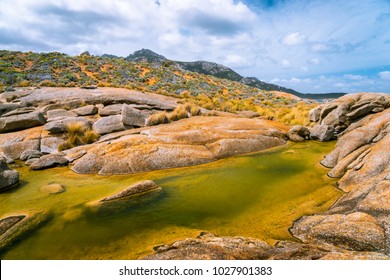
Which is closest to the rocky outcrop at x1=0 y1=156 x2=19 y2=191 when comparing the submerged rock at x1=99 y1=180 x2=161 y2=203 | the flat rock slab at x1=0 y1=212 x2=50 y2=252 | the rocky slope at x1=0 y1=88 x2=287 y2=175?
the rocky slope at x1=0 y1=88 x2=287 y2=175

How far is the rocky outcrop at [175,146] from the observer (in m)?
12.6

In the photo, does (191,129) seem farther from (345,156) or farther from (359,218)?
(359,218)

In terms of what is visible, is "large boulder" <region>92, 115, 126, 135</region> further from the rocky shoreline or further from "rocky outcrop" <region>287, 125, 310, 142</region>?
"rocky outcrop" <region>287, 125, 310, 142</region>

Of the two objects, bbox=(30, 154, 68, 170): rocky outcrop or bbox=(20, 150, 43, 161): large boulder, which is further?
bbox=(20, 150, 43, 161): large boulder

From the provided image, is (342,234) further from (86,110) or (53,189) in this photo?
(86,110)

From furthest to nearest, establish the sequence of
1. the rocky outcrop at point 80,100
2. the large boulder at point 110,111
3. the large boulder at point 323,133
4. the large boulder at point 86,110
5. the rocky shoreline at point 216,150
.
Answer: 1. the rocky outcrop at point 80,100
2. the large boulder at point 86,110
3. the large boulder at point 110,111
4. the large boulder at point 323,133
5. the rocky shoreline at point 216,150

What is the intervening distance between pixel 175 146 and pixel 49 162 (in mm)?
6674

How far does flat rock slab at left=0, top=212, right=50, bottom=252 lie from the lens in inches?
269

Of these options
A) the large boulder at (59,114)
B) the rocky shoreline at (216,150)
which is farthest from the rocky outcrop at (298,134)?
the large boulder at (59,114)

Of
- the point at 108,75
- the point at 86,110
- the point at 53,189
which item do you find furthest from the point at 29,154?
the point at 108,75

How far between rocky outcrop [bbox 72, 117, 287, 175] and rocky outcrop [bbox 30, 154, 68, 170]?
0.83 metres

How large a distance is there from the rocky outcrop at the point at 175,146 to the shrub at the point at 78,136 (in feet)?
8.07

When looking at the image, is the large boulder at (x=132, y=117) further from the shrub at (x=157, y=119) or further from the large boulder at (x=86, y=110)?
the large boulder at (x=86, y=110)
